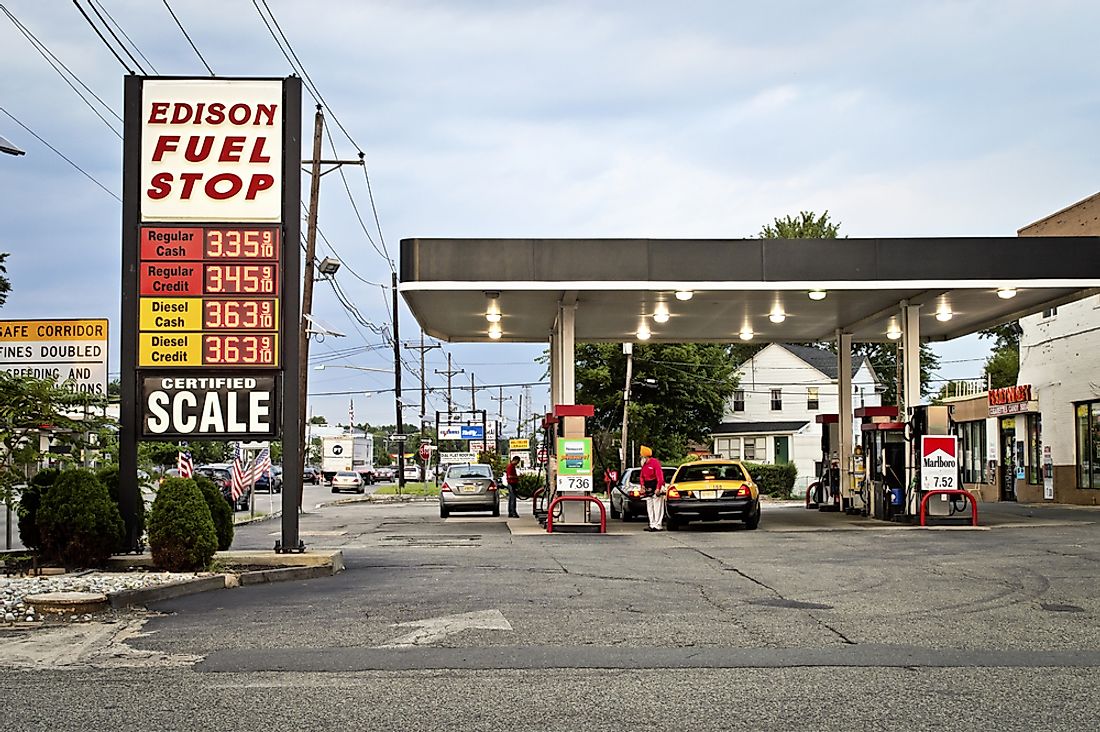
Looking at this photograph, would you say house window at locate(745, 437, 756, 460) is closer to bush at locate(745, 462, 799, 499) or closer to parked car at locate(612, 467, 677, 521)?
bush at locate(745, 462, 799, 499)

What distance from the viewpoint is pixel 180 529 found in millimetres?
14539

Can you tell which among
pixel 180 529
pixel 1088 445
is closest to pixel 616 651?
pixel 180 529

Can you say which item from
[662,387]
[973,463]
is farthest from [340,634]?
[662,387]

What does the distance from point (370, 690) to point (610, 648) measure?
7.58 ft

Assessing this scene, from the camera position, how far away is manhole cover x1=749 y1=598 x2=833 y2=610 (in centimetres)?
1204

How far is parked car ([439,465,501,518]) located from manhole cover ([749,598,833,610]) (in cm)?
2250

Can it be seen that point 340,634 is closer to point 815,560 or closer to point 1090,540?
point 815,560

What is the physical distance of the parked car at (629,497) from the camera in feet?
97.9

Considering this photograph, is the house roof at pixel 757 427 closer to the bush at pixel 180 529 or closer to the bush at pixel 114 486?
the bush at pixel 114 486

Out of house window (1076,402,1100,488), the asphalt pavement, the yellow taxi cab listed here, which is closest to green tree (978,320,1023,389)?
house window (1076,402,1100,488)

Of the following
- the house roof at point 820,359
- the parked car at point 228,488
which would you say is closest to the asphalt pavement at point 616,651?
the parked car at point 228,488

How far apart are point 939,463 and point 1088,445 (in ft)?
42.1

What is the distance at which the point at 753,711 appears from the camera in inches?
285

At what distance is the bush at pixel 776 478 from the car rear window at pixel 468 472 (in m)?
24.1
